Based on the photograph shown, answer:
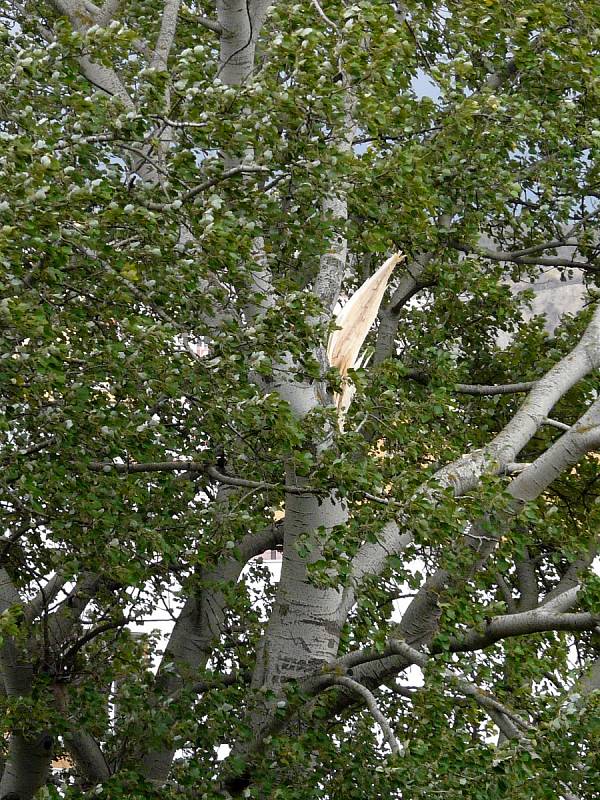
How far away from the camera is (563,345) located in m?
13.1

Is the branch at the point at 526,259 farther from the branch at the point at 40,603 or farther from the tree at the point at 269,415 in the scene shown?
the branch at the point at 40,603

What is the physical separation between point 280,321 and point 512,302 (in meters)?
6.47

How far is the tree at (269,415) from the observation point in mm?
7254

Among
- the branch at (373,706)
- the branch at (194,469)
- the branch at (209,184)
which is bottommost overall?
the branch at (373,706)

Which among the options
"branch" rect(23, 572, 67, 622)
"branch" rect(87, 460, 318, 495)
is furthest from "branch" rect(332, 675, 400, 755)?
"branch" rect(23, 572, 67, 622)

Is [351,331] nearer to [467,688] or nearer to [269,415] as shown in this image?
[269,415]

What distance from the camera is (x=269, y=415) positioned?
7227 millimetres

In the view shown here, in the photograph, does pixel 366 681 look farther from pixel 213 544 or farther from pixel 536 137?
pixel 536 137

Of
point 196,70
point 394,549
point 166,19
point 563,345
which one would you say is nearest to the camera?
point 196,70

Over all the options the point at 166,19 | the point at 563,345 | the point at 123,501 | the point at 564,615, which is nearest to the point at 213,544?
the point at 123,501

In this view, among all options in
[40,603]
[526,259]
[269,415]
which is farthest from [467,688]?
[526,259]

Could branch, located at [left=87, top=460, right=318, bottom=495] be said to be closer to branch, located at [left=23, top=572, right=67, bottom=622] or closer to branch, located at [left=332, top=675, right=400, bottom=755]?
branch, located at [left=332, top=675, right=400, bottom=755]

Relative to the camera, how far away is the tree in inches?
286

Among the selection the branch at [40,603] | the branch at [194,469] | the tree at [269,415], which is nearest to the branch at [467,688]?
the tree at [269,415]
